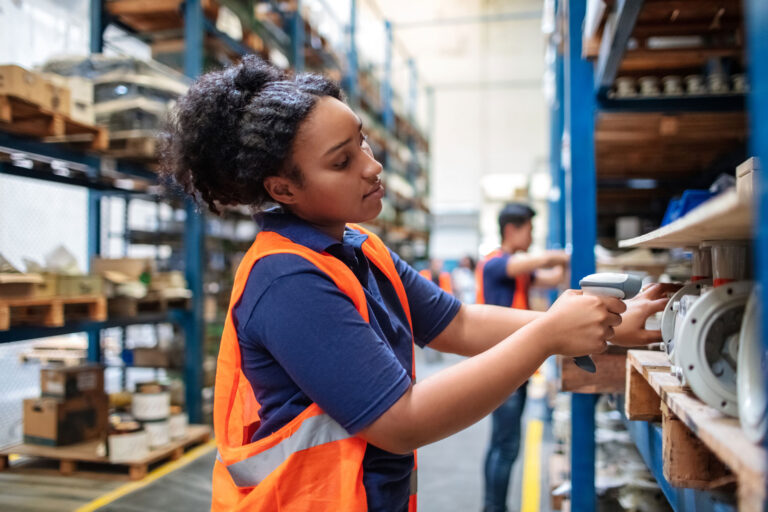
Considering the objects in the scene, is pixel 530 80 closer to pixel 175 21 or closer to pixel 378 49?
pixel 378 49

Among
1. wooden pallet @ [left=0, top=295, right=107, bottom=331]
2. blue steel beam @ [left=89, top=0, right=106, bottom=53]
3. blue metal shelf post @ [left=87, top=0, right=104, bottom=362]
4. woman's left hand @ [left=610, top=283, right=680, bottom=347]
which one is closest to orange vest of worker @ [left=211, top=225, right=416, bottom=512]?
woman's left hand @ [left=610, top=283, right=680, bottom=347]

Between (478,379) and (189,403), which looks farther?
(189,403)

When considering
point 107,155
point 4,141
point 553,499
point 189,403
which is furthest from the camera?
point 189,403

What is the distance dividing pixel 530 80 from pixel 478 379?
17.2 m

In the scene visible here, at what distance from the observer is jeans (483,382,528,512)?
11.9ft

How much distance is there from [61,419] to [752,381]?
471cm

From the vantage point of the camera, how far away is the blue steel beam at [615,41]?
213cm

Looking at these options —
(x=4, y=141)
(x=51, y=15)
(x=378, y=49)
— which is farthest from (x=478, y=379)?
(x=378, y=49)

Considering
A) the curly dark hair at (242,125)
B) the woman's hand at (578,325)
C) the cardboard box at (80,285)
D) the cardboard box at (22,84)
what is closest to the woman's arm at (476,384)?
the woman's hand at (578,325)

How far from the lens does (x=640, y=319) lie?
169 cm

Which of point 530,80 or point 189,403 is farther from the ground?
point 530,80

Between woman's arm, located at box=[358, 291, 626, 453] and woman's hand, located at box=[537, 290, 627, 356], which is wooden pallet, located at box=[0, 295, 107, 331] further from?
woman's hand, located at box=[537, 290, 627, 356]

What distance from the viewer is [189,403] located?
528 cm

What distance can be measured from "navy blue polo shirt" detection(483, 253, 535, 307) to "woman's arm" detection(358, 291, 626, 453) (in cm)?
300
